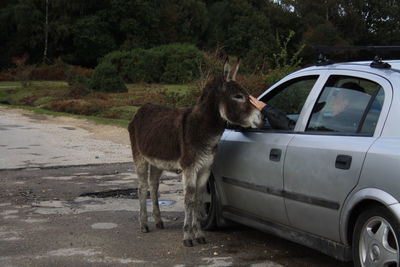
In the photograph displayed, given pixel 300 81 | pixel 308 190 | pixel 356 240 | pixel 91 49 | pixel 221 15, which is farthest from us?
pixel 221 15

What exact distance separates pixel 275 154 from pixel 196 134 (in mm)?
1142

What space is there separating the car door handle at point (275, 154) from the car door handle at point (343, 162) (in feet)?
2.71

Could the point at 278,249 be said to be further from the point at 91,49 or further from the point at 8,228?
the point at 91,49

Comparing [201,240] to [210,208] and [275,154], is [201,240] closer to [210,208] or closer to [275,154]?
[210,208]

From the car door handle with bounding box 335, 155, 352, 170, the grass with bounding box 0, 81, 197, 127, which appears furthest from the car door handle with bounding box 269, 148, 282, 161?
the grass with bounding box 0, 81, 197, 127

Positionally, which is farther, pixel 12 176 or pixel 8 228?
pixel 12 176

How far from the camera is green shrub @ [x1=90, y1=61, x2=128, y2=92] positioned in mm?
37344

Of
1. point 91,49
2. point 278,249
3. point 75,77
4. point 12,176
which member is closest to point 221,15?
point 91,49

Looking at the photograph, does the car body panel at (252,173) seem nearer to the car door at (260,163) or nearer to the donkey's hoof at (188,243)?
the car door at (260,163)

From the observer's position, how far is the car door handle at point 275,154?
562 centimetres

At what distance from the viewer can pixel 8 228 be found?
746cm

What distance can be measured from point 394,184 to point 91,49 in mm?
64654

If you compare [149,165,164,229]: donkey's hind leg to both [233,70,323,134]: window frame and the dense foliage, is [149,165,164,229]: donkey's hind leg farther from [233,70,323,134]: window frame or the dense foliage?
the dense foliage

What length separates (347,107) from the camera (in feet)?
17.3
